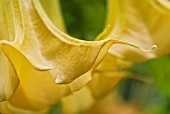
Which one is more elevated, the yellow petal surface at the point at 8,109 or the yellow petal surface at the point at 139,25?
the yellow petal surface at the point at 139,25

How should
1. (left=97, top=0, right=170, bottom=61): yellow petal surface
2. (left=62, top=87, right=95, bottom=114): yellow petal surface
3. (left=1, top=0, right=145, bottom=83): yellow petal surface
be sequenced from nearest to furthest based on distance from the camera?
(left=1, top=0, right=145, bottom=83): yellow petal surface → (left=97, top=0, right=170, bottom=61): yellow petal surface → (left=62, top=87, right=95, bottom=114): yellow petal surface

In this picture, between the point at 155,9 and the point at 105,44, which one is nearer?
the point at 105,44

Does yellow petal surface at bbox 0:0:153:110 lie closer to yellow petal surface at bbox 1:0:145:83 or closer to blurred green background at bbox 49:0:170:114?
yellow petal surface at bbox 1:0:145:83

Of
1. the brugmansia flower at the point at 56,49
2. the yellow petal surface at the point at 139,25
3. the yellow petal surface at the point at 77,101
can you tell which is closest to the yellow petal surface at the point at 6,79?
the brugmansia flower at the point at 56,49

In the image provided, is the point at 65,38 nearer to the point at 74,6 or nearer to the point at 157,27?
the point at 157,27

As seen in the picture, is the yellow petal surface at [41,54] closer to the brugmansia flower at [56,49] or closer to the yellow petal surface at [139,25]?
the brugmansia flower at [56,49]

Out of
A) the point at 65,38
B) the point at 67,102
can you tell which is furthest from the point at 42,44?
the point at 67,102

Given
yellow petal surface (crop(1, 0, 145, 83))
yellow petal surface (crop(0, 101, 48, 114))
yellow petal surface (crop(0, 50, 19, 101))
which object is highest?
yellow petal surface (crop(1, 0, 145, 83))

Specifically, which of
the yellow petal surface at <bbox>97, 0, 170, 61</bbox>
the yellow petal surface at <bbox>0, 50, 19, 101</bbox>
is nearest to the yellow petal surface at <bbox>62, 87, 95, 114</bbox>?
the yellow petal surface at <bbox>97, 0, 170, 61</bbox>

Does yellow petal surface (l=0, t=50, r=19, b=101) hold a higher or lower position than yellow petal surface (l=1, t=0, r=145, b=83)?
lower
